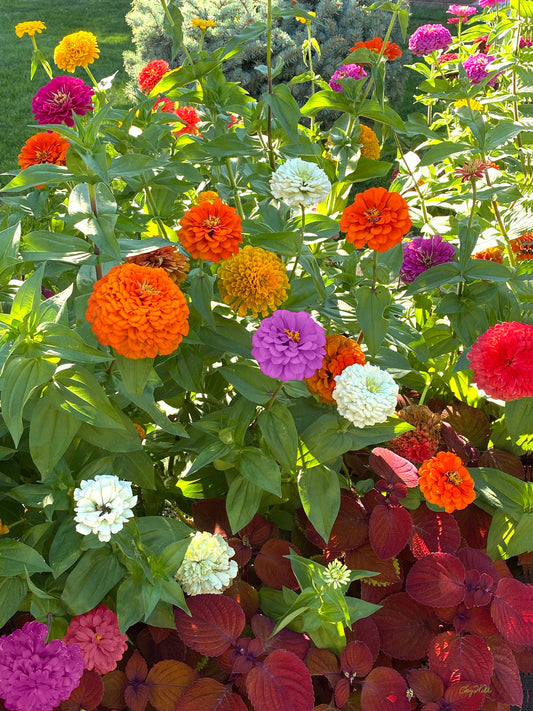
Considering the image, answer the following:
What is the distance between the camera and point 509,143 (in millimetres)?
2127

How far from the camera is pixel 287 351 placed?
111cm

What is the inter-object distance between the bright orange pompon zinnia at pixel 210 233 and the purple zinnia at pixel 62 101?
2.19 ft

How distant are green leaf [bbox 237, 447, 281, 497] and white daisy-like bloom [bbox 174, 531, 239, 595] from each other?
0.13 m

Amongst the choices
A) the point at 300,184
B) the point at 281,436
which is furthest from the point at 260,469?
the point at 300,184

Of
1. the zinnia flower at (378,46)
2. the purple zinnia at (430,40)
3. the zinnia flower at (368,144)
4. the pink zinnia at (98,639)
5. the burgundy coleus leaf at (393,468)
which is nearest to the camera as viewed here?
the pink zinnia at (98,639)

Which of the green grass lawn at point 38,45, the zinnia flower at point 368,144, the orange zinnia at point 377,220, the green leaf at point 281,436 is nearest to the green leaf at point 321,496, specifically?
the green leaf at point 281,436

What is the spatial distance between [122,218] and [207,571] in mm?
747

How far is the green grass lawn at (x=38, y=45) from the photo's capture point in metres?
5.26

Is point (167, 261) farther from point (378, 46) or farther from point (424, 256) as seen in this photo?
point (378, 46)

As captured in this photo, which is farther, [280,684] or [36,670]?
[280,684]

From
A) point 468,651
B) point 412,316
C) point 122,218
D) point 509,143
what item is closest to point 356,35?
point 509,143

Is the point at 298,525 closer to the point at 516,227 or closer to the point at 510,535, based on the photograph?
the point at 510,535

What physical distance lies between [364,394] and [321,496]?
0.27 metres

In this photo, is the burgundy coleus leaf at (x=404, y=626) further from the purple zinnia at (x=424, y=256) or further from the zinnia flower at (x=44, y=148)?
the zinnia flower at (x=44, y=148)
